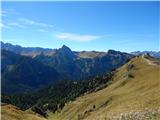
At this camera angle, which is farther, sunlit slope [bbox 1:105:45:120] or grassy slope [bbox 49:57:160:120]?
grassy slope [bbox 49:57:160:120]

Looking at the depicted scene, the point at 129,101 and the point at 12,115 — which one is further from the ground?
the point at 12,115

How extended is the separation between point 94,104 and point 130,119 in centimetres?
13854

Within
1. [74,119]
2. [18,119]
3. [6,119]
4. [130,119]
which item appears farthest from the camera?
[74,119]

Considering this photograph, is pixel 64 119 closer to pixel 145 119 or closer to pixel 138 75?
pixel 138 75

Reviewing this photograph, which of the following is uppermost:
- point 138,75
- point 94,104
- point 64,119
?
point 138,75

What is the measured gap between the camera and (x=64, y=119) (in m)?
196

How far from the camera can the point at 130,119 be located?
40.5 metres

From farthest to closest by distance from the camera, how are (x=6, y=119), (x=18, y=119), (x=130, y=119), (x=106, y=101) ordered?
Result: (x=106, y=101) < (x=18, y=119) < (x=6, y=119) < (x=130, y=119)

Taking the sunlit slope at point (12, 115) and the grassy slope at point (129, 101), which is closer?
the sunlit slope at point (12, 115)

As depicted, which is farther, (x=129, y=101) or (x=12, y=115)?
(x=129, y=101)

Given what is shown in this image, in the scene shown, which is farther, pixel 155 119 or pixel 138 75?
pixel 138 75

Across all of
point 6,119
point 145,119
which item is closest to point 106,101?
point 6,119

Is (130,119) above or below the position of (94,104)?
above

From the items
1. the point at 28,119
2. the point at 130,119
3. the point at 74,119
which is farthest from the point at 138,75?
the point at 130,119
